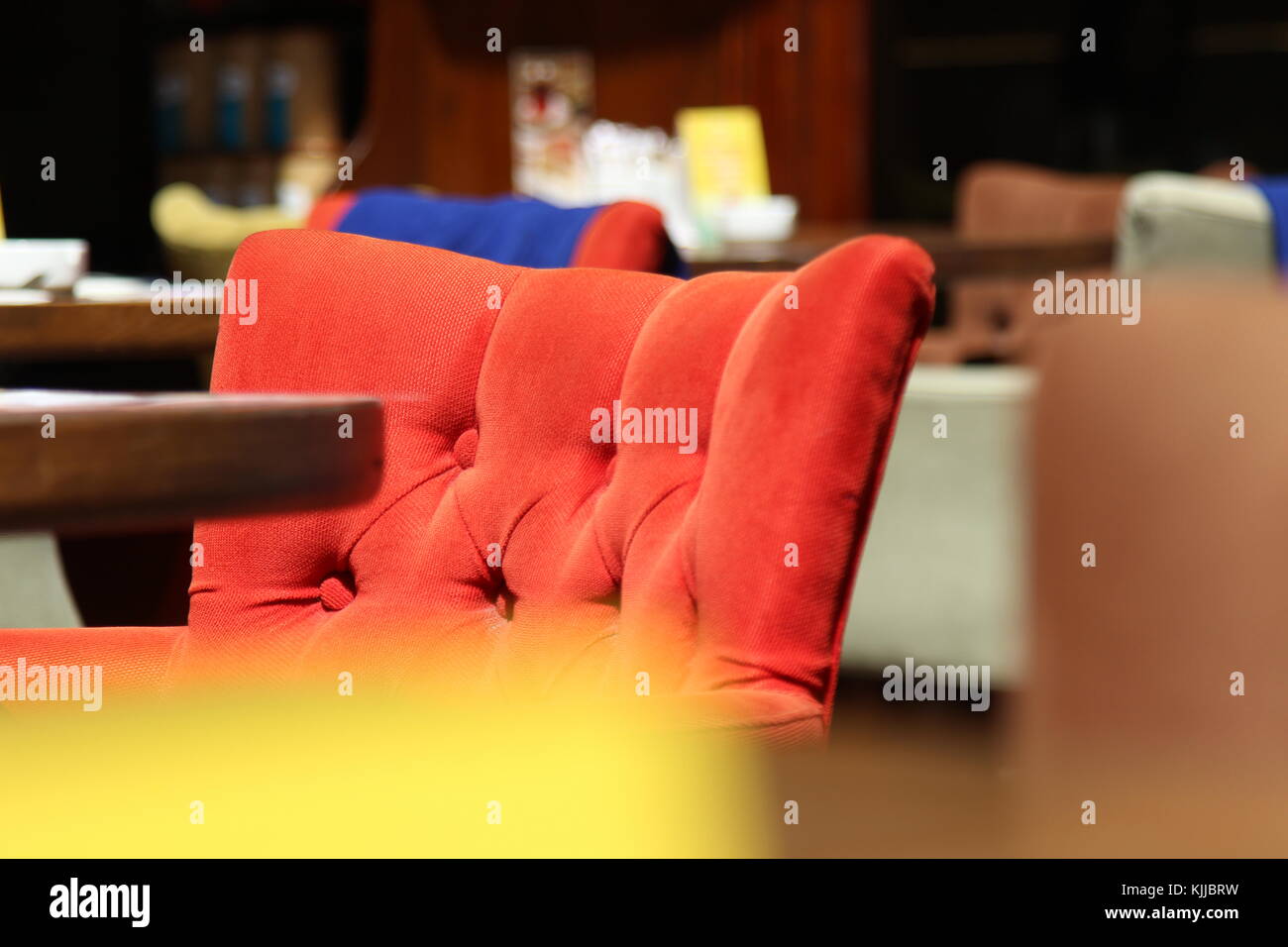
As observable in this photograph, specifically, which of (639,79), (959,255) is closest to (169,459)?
(959,255)

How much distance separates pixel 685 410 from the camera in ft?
3.67

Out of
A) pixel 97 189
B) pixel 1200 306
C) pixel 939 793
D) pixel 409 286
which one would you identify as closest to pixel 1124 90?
pixel 97 189

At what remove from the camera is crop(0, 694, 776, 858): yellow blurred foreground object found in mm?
958

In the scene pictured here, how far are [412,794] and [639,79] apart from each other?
4.52 meters

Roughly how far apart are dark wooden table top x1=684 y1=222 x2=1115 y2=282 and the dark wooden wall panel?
2144 mm

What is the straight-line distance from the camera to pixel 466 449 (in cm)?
121

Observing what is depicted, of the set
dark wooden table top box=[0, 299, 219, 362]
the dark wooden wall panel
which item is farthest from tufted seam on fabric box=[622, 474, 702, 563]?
the dark wooden wall panel

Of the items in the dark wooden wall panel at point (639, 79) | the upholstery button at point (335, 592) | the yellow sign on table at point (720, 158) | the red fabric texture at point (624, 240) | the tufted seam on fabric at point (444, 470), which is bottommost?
the upholstery button at point (335, 592)

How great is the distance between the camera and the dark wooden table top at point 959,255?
232cm

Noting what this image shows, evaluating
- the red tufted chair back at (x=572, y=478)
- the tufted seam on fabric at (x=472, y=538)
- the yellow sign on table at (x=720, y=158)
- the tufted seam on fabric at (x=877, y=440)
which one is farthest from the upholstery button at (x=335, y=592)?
the yellow sign on table at (x=720, y=158)

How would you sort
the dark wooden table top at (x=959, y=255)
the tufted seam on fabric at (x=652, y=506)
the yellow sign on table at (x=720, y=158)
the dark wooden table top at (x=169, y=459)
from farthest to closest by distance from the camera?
the yellow sign on table at (x=720, y=158) → the dark wooden table top at (x=959, y=255) → the tufted seam on fabric at (x=652, y=506) → the dark wooden table top at (x=169, y=459)

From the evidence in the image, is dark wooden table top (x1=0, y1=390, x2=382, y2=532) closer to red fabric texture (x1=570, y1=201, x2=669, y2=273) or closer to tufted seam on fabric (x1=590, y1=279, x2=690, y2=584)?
tufted seam on fabric (x1=590, y1=279, x2=690, y2=584)

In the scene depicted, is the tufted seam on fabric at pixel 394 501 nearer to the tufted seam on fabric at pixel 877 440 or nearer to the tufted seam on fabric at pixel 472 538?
the tufted seam on fabric at pixel 472 538

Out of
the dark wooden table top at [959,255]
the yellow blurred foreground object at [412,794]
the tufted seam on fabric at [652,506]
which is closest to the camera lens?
the yellow blurred foreground object at [412,794]
